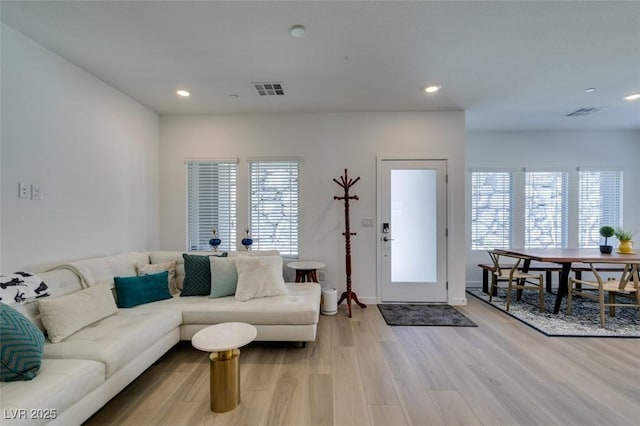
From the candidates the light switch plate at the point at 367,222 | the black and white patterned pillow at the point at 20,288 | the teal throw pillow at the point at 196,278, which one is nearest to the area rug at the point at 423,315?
the light switch plate at the point at 367,222

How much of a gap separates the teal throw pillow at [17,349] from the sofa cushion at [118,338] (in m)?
0.26

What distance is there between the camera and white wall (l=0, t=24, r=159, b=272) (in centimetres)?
217

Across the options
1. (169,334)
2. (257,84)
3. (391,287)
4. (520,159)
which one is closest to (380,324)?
(391,287)

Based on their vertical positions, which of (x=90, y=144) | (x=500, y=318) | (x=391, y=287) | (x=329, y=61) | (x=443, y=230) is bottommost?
(x=500, y=318)

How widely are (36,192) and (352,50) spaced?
9.98 ft

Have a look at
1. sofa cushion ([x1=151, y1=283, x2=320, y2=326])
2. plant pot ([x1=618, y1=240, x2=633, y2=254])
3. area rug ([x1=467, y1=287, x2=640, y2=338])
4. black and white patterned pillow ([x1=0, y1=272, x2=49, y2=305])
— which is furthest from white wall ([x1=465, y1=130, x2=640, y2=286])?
black and white patterned pillow ([x1=0, y1=272, x2=49, y2=305])

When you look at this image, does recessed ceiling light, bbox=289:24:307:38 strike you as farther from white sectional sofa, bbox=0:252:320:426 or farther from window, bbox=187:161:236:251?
white sectional sofa, bbox=0:252:320:426

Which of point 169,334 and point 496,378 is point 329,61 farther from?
point 496,378

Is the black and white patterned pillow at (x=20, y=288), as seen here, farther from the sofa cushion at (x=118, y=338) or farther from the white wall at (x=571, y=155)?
the white wall at (x=571, y=155)

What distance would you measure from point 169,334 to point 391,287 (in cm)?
282

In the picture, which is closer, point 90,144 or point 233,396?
point 233,396

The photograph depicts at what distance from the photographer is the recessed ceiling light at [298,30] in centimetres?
213

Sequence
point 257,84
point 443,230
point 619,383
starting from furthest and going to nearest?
point 443,230
point 257,84
point 619,383

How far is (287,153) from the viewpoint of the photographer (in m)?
3.98
